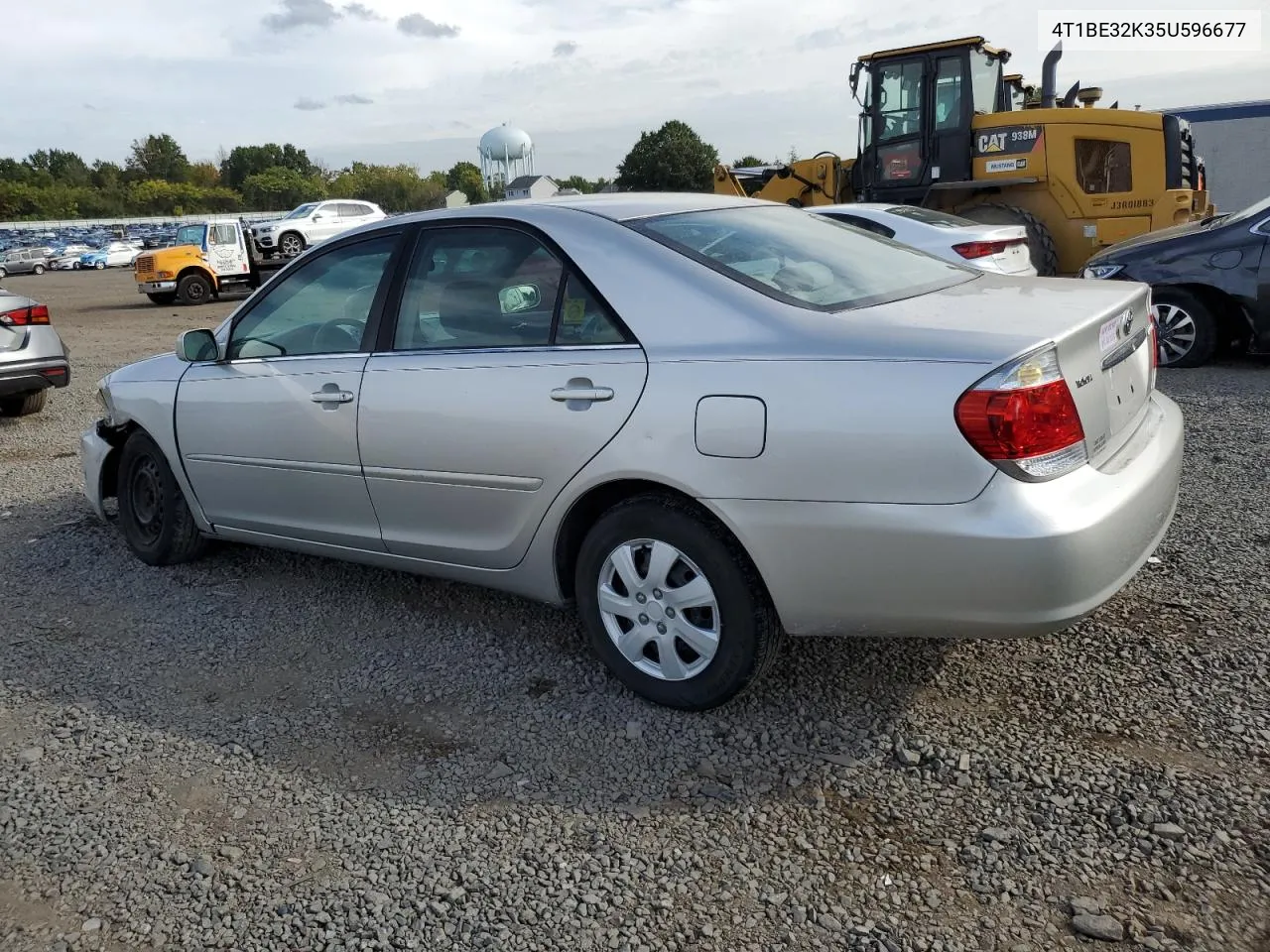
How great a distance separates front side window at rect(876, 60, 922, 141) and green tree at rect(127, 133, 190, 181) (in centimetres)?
11295

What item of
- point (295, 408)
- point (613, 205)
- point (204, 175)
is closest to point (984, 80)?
point (613, 205)

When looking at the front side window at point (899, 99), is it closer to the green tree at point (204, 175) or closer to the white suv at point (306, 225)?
the white suv at point (306, 225)

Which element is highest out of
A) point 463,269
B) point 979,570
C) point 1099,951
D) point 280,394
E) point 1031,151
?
point 1031,151

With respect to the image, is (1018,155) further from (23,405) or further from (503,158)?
(503,158)

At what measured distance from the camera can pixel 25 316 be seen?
838 cm

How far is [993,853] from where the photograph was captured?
8.23 ft

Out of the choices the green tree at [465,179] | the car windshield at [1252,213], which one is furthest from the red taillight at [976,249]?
the green tree at [465,179]

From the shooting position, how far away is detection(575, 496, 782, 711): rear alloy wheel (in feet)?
9.91

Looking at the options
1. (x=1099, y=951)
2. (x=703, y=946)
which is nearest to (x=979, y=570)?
(x=1099, y=951)

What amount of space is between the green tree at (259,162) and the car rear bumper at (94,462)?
116m

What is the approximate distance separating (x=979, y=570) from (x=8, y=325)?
8.25 m

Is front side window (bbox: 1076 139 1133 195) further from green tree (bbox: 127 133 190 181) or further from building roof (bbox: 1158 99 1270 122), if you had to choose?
green tree (bbox: 127 133 190 181)

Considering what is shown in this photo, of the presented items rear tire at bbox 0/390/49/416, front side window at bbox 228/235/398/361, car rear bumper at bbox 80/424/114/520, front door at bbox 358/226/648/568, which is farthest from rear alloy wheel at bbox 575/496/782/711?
rear tire at bbox 0/390/49/416

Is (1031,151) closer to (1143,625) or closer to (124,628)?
(1143,625)
